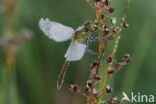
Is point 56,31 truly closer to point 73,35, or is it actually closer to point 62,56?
point 73,35

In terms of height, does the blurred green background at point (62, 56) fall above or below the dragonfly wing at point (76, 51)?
above

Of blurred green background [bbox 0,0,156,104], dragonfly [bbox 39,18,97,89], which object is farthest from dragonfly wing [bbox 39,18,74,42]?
blurred green background [bbox 0,0,156,104]

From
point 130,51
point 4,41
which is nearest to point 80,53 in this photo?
point 4,41

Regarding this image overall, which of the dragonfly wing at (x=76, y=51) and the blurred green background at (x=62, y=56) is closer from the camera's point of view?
the dragonfly wing at (x=76, y=51)

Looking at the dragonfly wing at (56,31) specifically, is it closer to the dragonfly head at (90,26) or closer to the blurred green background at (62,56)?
the dragonfly head at (90,26)

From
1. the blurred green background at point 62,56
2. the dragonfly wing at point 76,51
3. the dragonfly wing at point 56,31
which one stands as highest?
the blurred green background at point 62,56

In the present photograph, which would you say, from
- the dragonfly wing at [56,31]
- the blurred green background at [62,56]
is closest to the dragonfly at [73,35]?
the dragonfly wing at [56,31]
